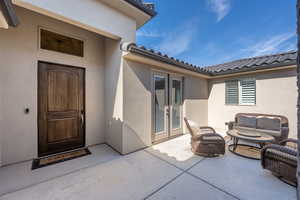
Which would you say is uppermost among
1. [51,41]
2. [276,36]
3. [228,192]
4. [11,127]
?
[276,36]

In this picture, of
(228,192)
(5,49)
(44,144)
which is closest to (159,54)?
(228,192)

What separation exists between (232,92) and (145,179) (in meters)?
5.74

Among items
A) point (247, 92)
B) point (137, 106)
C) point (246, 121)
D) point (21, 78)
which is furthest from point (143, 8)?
point (246, 121)

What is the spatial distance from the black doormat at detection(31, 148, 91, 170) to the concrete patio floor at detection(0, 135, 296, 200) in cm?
17

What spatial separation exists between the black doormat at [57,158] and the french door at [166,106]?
2.34 metres

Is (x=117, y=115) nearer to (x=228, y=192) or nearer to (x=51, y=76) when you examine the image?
(x=51, y=76)

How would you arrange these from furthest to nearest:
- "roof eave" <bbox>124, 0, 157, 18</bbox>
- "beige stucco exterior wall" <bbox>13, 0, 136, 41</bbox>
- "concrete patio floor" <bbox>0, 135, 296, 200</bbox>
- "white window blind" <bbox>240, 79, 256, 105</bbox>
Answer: "white window blind" <bbox>240, 79, 256, 105</bbox>
"roof eave" <bbox>124, 0, 157, 18</bbox>
"beige stucco exterior wall" <bbox>13, 0, 136, 41</bbox>
"concrete patio floor" <bbox>0, 135, 296, 200</bbox>

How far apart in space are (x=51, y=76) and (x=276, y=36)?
10.6m

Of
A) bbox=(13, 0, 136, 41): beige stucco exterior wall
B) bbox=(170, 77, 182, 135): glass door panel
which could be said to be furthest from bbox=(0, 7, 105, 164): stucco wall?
bbox=(170, 77, 182, 135): glass door panel

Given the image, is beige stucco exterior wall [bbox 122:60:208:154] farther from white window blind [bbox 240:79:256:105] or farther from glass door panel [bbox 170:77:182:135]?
white window blind [bbox 240:79:256:105]

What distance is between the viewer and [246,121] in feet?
16.7

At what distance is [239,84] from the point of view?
5836 mm

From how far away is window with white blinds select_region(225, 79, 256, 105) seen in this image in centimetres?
552

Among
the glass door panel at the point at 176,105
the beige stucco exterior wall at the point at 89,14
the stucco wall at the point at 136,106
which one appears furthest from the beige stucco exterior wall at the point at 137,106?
the beige stucco exterior wall at the point at 89,14
